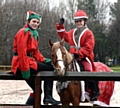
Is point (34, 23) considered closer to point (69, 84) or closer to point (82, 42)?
point (69, 84)

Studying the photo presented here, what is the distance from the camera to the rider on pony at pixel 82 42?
19.4ft

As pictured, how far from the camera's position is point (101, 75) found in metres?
3.92

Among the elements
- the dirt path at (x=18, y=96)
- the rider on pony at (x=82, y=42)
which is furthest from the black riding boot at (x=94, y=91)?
the dirt path at (x=18, y=96)

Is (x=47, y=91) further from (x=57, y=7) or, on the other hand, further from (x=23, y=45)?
(x=57, y=7)

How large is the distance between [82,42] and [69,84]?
3.18ft

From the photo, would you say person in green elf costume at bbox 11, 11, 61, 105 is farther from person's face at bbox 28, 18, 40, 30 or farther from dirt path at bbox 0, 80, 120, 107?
dirt path at bbox 0, 80, 120, 107

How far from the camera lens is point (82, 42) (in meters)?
6.16

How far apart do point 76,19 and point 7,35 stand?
3407cm

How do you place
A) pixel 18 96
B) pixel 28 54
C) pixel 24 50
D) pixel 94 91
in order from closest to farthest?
pixel 24 50 → pixel 28 54 → pixel 94 91 → pixel 18 96

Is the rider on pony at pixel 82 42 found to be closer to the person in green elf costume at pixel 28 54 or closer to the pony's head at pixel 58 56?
the pony's head at pixel 58 56

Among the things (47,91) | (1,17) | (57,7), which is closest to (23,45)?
(47,91)

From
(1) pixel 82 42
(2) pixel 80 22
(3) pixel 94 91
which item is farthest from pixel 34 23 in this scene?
(3) pixel 94 91

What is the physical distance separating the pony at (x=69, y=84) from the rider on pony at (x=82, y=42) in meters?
0.20

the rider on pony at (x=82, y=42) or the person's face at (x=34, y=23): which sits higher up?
the person's face at (x=34, y=23)
